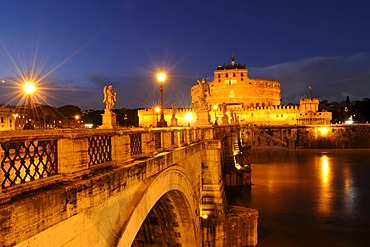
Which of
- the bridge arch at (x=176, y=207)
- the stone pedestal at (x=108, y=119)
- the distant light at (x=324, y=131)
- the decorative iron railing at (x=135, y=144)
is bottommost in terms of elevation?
the bridge arch at (x=176, y=207)

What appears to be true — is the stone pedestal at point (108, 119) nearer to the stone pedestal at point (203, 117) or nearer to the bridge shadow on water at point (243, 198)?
the stone pedestal at point (203, 117)

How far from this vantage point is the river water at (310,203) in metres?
21.7

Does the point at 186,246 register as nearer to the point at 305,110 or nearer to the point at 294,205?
the point at 294,205

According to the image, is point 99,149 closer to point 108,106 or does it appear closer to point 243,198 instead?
point 108,106

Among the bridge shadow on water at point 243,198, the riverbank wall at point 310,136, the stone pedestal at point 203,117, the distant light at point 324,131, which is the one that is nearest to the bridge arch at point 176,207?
the stone pedestal at point 203,117

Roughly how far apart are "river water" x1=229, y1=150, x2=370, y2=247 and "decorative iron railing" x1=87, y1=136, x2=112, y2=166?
15.8m

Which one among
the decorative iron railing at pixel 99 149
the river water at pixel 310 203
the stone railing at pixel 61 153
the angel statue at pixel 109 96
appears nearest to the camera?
the stone railing at pixel 61 153

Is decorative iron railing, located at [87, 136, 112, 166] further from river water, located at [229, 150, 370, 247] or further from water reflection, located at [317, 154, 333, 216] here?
water reflection, located at [317, 154, 333, 216]

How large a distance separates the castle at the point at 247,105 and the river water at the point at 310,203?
37.3 metres

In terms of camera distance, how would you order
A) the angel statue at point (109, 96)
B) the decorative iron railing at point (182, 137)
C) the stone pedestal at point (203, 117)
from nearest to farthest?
the decorative iron railing at point (182, 137) < the angel statue at point (109, 96) < the stone pedestal at point (203, 117)

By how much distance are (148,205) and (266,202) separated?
969 inches

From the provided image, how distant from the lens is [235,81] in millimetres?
118938

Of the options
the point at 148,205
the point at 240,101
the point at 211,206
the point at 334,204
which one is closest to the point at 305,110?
the point at 240,101

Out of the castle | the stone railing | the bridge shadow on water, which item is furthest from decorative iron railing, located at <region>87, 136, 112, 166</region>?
the castle
